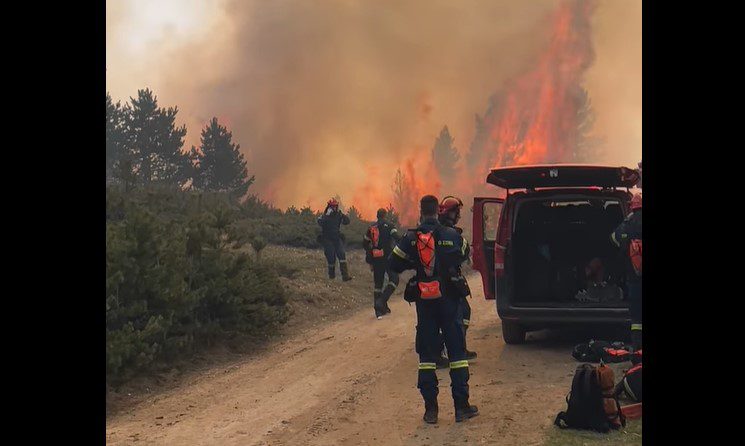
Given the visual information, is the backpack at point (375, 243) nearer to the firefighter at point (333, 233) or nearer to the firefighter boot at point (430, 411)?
the firefighter at point (333, 233)

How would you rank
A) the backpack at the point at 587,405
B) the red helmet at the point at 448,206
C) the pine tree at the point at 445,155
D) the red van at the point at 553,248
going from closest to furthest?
1. the backpack at the point at 587,405
2. the red helmet at the point at 448,206
3. the red van at the point at 553,248
4. the pine tree at the point at 445,155

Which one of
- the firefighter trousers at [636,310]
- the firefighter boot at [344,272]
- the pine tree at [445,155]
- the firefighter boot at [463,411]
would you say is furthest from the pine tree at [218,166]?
the firefighter boot at [463,411]

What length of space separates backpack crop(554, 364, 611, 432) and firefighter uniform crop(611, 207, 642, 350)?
189 cm

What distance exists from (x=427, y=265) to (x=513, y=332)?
3.22m

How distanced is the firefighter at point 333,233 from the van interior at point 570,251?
24.4ft

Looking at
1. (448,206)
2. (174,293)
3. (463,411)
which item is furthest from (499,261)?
(174,293)

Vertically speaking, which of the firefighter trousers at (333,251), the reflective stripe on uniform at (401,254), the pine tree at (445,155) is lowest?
the firefighter trousers at (333,251)

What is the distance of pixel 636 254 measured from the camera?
24.6ft

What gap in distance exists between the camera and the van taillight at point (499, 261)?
879 centimetres

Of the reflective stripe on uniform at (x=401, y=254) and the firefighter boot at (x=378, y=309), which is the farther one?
the firefighter boot at (x=378, y=309)

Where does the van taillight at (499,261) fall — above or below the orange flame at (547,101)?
below

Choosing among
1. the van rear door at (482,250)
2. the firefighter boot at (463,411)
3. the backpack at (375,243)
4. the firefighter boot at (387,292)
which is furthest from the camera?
the backpack at (375,243)
